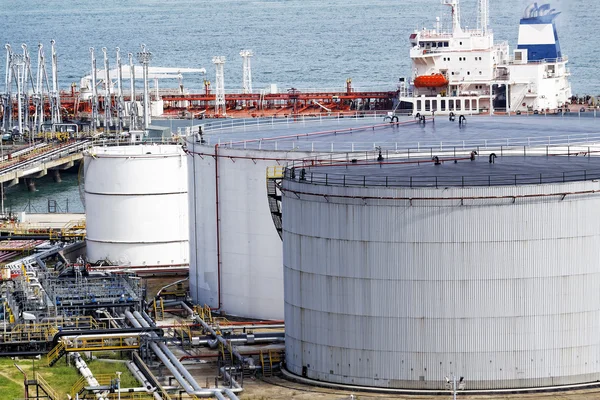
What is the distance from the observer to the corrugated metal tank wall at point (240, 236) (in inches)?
1938

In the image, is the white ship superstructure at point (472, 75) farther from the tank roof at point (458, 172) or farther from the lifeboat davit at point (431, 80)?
the tank roof at point (458, 172)

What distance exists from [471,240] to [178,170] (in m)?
20.8

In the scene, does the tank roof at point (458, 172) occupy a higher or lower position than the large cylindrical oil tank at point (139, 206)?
higher

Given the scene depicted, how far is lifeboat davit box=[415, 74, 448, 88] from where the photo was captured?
102 metres

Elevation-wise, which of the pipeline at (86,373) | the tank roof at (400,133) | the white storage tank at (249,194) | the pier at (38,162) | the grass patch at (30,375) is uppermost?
the tank roof at (400,133)

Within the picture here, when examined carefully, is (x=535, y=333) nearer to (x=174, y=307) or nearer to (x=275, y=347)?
(x=275, y=347)

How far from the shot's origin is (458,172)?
43406 millimetres

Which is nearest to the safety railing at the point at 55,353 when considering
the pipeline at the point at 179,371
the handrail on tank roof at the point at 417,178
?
the pipeline at the point at 179,371

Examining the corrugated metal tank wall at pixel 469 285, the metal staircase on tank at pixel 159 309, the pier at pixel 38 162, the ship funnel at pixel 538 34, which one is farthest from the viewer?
the ship funnel at pixel 538 34

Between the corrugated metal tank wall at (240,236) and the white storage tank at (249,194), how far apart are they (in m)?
0.03

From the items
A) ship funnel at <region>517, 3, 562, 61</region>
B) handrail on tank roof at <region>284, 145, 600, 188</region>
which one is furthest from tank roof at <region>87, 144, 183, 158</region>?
ship funnel at <region>517, 3, 562, 61</region>

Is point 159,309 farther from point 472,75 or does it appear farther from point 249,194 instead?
point 472,75

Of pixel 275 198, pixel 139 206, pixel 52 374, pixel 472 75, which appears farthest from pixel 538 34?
pixel 52 374

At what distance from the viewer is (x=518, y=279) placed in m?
39.4
